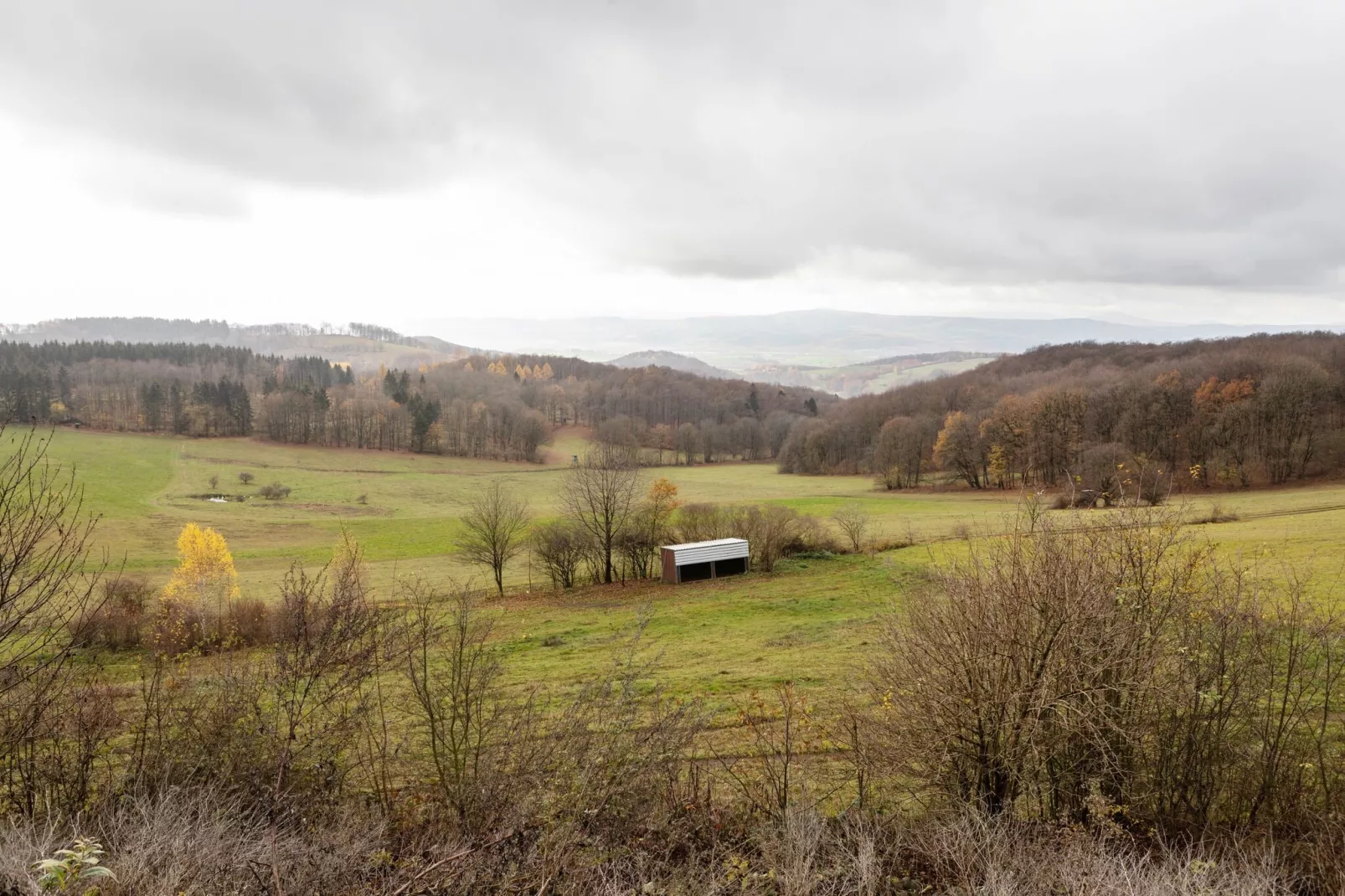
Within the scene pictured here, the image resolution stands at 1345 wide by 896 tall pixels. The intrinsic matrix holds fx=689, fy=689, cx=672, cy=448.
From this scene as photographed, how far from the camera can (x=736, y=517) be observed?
40062 mm

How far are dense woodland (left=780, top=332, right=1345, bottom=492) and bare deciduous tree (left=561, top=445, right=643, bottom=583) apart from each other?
28270 millimetres

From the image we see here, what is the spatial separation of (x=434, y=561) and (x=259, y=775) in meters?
37.6

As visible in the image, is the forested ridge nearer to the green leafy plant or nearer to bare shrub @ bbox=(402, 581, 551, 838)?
bare shrub @ bbox=(402, 581, 551, 838)

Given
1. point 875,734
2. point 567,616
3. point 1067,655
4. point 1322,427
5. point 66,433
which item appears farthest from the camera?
point 66,433

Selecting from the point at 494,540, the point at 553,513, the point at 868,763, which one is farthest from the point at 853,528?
the point at 868,763

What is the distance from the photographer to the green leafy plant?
4.77 metres

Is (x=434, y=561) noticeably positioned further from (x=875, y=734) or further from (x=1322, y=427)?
(x=1322, y=427)

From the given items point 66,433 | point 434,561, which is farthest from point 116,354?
point 434,561

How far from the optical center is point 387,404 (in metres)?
109

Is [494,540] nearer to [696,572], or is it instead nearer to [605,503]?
[605,503]

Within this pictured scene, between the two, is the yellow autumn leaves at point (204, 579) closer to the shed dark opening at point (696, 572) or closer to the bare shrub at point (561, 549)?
the bare shrub at point (561, 549)

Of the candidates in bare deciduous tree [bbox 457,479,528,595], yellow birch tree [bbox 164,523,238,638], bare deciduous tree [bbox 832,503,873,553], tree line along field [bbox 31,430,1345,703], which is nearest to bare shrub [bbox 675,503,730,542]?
tree line along field [bbox 31,430,1345,703]

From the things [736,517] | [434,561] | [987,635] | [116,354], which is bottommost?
[434,561]

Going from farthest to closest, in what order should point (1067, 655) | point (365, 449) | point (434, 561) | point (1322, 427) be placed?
point (365, 449) < point (1322, 427) < point (434, 561) < point (1067, 655)
